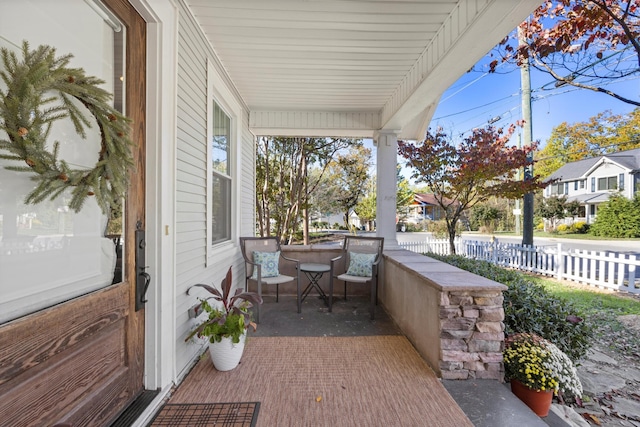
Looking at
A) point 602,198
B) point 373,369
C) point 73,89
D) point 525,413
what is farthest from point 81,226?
point 602,198

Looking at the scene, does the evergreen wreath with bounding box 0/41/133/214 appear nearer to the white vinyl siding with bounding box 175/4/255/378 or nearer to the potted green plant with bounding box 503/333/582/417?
the white vinyl siding with bounding box 175/4/255/378

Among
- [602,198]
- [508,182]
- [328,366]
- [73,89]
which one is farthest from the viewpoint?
[602,198]

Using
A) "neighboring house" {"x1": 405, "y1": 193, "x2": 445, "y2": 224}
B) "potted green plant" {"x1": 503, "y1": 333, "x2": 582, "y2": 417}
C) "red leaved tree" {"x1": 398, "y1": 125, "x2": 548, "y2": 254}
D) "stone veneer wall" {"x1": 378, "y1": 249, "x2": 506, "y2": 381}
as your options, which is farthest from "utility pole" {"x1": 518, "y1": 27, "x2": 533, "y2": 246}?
"neighboring house" {"x1": 405, "y1": 193, "x2": 445, "y2": 224}

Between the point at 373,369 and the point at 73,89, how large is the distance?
2491mm

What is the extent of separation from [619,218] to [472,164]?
1503 cm

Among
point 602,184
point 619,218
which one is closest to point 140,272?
point 619,218

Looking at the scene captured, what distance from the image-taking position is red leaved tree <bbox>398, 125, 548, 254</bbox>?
17.7ft

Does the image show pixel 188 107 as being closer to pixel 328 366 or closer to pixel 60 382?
pixel 60 382

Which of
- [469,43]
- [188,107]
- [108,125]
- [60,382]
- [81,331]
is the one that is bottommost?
[60,382]

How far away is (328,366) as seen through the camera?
224 centimetres

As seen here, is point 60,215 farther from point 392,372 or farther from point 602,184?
point 602,184

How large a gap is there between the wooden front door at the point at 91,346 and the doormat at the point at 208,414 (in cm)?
23

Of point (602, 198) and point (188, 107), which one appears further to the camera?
point (602, 198)

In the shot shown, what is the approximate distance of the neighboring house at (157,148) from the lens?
1.08 m
